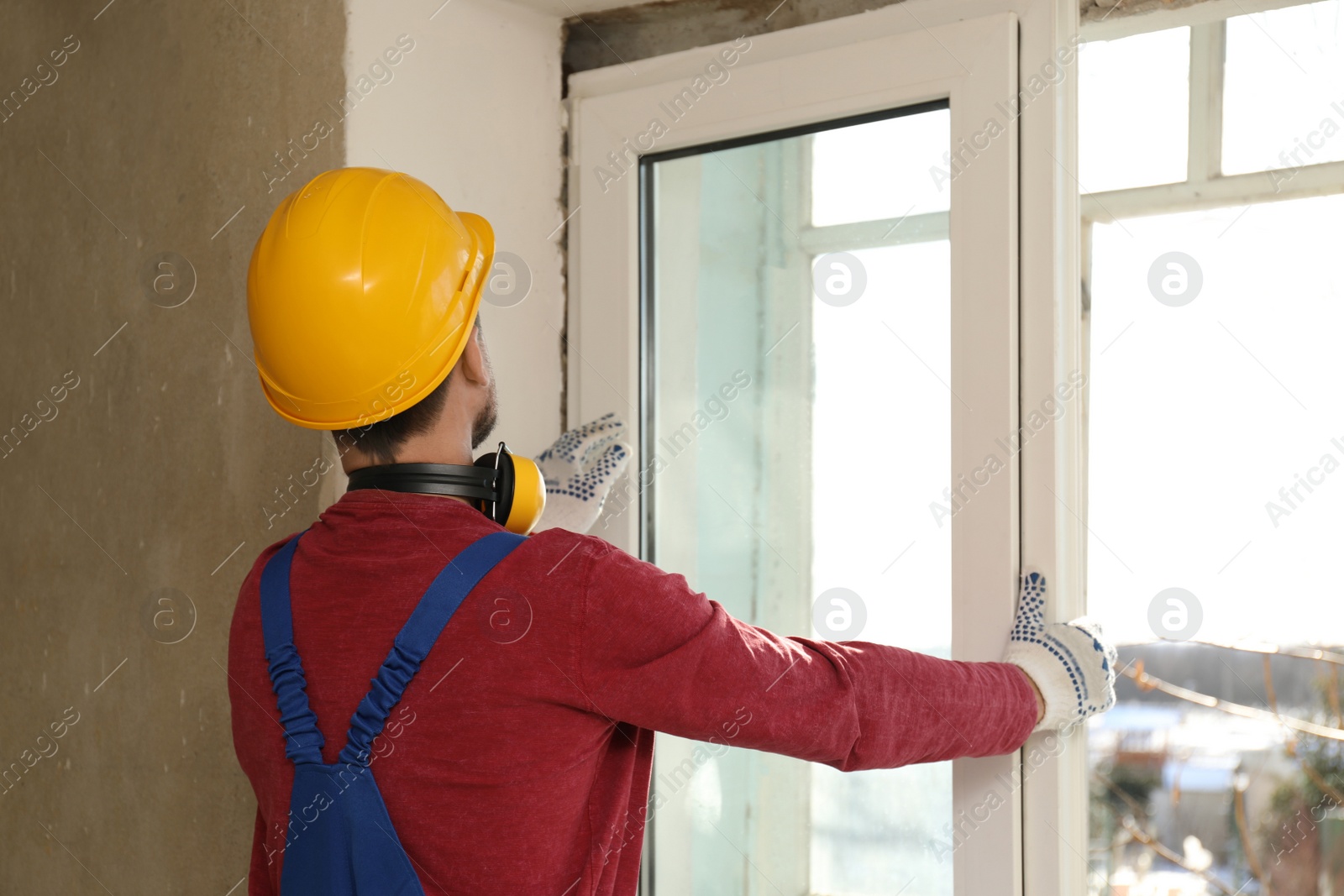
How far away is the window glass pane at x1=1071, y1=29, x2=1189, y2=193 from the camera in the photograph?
1956 mm

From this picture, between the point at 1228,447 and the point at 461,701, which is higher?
the point at 1228,447

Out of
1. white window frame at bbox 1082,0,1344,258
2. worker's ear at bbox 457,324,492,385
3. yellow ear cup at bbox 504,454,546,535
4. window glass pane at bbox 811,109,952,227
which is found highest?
white window frame at bbox 1082,0,1344,258

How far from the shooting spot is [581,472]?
147cm

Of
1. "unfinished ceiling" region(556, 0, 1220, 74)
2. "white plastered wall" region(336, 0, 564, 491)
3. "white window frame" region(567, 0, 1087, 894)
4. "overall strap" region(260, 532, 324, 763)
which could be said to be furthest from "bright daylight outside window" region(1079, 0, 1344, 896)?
"overall strap" region(260, 532, 324, 763)

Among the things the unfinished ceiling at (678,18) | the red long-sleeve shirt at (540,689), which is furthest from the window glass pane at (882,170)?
the red long-sleeve shirt at (540,689)

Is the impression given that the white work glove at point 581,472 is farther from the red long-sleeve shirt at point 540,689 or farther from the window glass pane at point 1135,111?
the window glass pane at point 1135,111

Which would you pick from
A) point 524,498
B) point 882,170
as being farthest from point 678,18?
point 524,498

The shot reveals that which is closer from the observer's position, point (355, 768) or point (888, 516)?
point (355, 768)

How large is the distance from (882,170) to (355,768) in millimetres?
1008

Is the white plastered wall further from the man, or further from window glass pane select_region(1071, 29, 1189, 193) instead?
window glass pane select_region(1071, 29, 1189, 193)

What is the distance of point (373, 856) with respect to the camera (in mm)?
970

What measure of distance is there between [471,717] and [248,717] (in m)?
0.28

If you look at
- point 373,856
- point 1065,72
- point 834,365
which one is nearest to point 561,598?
point 373,856

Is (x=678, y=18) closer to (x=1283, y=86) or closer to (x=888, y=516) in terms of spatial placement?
(x=888, y=516)
